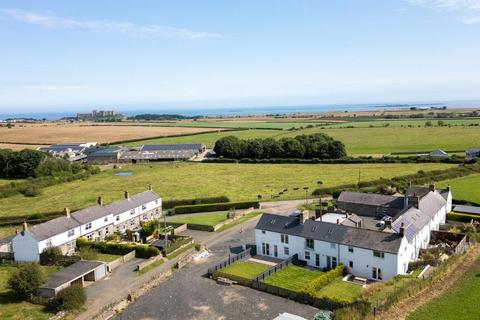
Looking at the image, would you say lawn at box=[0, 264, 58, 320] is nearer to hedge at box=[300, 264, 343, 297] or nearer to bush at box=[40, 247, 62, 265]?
bush at box=[40, 247, 62, 265]

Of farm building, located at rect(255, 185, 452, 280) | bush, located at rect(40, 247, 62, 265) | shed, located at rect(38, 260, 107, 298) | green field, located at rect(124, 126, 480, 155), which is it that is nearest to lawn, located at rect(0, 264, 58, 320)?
shed, located at rect(38, 260, 107, 298)

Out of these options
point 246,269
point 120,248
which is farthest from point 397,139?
point 120,248

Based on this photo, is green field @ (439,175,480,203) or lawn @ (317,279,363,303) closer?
lawn @ (317,279,363,303)

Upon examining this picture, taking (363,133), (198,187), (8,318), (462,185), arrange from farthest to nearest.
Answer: (363,133), (198,187), (462,185), (8,318)

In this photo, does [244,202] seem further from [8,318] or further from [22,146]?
[22,146]

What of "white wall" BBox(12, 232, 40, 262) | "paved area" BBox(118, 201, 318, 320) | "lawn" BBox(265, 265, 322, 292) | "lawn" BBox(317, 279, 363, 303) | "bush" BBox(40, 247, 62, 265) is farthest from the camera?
"white wall" BBox(12, 232, 40, 262)

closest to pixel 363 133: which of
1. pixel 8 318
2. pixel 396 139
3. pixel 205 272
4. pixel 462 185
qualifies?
pixel 396 139
